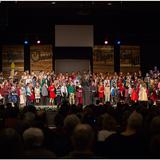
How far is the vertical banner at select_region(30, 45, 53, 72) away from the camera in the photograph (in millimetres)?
26750

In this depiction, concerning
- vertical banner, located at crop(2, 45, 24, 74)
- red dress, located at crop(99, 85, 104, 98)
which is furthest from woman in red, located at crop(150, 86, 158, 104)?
vertical banner, located at crop(2, 45, 24, 74)

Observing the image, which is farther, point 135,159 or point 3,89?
point 3,89

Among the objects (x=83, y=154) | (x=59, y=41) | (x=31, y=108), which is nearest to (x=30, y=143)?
(x=83, y=154)

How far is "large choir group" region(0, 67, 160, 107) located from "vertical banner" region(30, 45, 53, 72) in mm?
3523

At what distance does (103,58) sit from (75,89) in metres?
5.22

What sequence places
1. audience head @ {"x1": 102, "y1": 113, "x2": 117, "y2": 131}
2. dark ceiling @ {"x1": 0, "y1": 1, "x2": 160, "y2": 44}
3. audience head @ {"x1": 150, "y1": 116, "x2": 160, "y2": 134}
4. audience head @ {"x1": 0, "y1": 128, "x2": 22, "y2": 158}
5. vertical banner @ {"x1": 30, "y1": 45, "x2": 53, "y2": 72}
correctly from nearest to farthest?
audience head @ {"x1": 0, "y1": 128, "x2": 22, "y2": 158} → audience head @ {"x1": 150, "y1": 116, "x2": 160, "y2": 134} → audience head @ {"x1": 102, "y1": 113, "x2": 117, "y2": 131} → dark ceiling @ {"x1": 0, "y1": 1, "x2": 160, "y2": 44} → vertical banner @ {"x1": 30, "y1": 45, "x2": 53, "y2": 72}

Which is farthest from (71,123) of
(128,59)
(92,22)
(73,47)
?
(128,59)

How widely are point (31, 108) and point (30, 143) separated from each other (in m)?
3.67

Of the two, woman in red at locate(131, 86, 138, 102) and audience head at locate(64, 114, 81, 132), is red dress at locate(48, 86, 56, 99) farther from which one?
audience head at locate(64, 114, 81, 132)

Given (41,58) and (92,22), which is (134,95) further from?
(41,58)

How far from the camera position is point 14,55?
26.5m

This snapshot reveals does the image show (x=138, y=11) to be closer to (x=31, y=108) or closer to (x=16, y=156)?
(x=31, y=108)

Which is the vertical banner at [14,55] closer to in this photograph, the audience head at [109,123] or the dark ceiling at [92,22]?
the dark ceiling at [92,22]

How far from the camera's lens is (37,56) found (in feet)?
87.9
